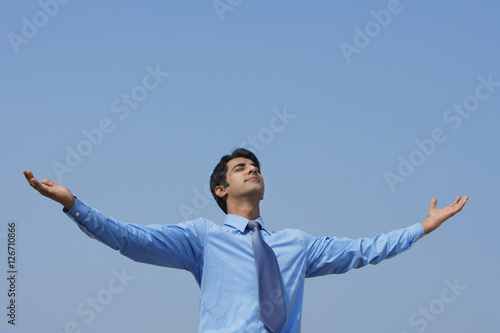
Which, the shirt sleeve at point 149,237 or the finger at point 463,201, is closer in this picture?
the shirt sleeve at point 149,237

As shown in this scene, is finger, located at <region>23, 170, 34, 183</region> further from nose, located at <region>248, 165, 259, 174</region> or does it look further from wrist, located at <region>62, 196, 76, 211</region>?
nose, located at <region>248, 165, 259, 174</region>

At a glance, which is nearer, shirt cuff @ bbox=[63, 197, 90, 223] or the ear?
shirt cuff @ bbox=[63, 197, 90, 223]

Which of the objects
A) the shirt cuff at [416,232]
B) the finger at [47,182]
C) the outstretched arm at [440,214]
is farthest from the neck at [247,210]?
the finger at [47,182]

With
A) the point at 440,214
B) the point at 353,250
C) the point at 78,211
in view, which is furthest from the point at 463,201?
the point at 78,211

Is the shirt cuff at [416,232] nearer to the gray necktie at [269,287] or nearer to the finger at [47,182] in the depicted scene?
the gray necktie at [269,287]

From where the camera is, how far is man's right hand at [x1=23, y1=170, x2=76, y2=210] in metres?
4.76

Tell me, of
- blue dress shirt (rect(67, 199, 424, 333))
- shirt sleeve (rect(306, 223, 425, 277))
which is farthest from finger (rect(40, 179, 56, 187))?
shirt sleeve (rect(306, 223, 425, 277))

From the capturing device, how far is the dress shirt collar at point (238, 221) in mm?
5859

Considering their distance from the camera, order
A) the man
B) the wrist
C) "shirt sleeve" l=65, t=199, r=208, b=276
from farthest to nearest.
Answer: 1. the man
2. "shirt sleeve" l=65, t=199, r=208, b=276
3. the wrist

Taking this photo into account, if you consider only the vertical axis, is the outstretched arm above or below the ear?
above

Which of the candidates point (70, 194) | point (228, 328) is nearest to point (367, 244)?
point (228, 328)

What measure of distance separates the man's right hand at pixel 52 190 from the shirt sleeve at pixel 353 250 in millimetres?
2184

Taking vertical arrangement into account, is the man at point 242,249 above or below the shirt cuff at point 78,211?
above

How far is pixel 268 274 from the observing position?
555 centimetres
